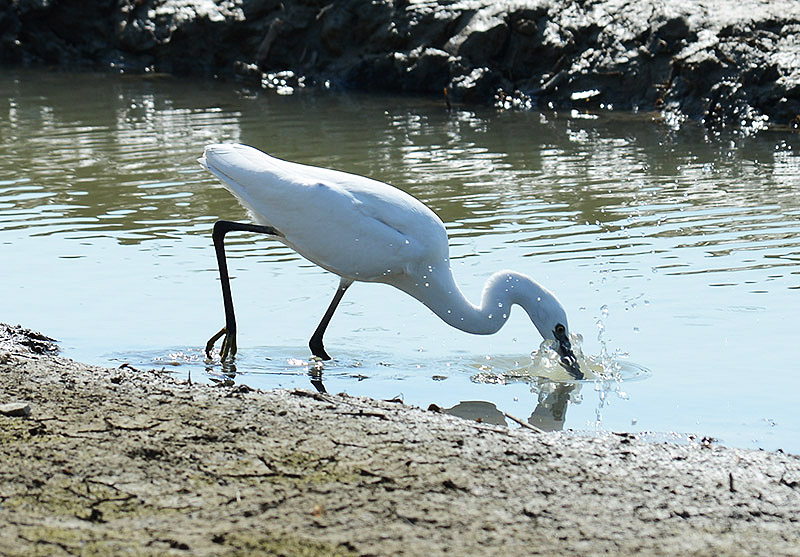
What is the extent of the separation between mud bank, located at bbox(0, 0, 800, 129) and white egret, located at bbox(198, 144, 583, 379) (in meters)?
10.0

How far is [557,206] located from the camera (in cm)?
1130

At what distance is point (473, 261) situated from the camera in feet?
30.4

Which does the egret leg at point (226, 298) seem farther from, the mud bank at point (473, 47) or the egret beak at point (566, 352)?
the mud bank at point (473, 47)

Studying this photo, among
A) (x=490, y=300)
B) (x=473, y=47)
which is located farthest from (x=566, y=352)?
(x=473, y=47)

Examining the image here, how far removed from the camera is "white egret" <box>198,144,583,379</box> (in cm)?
687

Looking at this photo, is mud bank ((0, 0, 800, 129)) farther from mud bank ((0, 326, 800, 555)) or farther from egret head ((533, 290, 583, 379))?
mud bank ((0, 326, 800, 555))

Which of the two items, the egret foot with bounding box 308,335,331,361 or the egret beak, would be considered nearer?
the egret beak

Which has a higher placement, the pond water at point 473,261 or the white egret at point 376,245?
the white egret at point 376,245

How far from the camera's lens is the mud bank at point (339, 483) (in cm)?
384

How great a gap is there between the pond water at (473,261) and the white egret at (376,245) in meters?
0.28

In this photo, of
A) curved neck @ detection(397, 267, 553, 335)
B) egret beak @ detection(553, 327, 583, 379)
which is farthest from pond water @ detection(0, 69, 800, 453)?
curved neck @ detection(397, 267, 553, 335)

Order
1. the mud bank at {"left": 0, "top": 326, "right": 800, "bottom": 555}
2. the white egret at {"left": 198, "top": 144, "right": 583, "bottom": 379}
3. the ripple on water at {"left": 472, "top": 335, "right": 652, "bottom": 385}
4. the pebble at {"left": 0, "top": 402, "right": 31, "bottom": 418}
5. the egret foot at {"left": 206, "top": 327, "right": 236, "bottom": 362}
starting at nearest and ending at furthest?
1. the mud bank at {"left": 0, "top": 326, "right": 800, "bottom": 555}
2. the pebble at {"left": 0, "top": 402, "right": 31, "bottom": 418}
3. the ripple on water at {"left": 472, "top": 335, "right": 652, "bottom": 385}
4. the white egret at {"left": 198, "top": 144, "right": 583, "bottom": 379}
5. the egret foot at {"left": 206, "top": 327, "right": 236, "bottom": 362}

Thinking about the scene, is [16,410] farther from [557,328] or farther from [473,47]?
[473,47]

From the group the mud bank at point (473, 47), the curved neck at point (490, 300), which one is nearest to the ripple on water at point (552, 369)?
the curved neck at point (490, 300)
